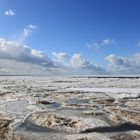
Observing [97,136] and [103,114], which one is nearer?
[97,136]

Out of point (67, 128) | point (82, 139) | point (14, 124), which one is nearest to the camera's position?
point (82, 139)

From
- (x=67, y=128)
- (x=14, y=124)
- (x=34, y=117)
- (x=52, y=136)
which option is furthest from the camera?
(x=34, y=117)

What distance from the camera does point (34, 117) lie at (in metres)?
14.3

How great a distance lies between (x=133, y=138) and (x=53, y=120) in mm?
4366

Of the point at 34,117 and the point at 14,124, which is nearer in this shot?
the point at 14,124

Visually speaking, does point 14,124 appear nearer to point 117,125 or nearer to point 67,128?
point 67,128

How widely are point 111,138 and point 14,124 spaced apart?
4.93 meters

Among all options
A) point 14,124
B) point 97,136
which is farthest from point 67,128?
point 14,124

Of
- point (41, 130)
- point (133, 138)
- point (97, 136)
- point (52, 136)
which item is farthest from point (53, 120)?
point (133, 138)

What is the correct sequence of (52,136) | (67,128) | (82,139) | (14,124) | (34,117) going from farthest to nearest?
(34,117)
(14,124)
(67,128)
(52,136)
(82,139)

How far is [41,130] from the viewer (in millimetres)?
11742

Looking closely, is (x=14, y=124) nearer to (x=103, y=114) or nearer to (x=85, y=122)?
(x=85, y=122)

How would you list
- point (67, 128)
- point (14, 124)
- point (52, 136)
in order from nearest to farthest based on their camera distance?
1. point (52, 136)
2. point (67, 128)
3. point (14, 124)

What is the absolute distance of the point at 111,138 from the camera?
32.9 ft
